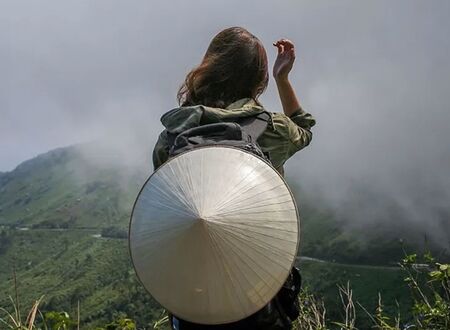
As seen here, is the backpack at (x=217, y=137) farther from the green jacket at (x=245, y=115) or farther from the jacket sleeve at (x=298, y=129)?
the jacket sleeve at (x=298, y=129)

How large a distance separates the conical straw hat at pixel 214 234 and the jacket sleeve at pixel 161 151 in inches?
15.2

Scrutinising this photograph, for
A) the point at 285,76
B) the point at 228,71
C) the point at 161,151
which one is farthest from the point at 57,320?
the point at 285,76

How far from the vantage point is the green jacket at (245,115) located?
2.36 metres

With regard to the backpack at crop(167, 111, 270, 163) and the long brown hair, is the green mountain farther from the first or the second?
the backpack at crop(167, 111, 270, 163)

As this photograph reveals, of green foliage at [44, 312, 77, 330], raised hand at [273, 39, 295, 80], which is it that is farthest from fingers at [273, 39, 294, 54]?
green foliage at [44, 312, 77, 330]

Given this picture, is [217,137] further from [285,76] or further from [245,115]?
[285,76]

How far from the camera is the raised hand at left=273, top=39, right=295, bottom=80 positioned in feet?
9.38

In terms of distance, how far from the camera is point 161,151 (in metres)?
2.44

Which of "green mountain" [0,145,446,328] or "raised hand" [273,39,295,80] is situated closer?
"raised hand" [273,39,295,80]

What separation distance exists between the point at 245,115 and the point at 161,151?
0.39 metres

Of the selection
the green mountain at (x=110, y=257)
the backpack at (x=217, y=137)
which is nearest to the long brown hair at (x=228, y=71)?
the backpack at (x=217, y=137)

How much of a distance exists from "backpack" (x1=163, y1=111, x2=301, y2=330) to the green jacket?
0.25 ft

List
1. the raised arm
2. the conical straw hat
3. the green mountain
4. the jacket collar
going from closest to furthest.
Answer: the conical straw hat
the jacket collar
the raised arm
the green mountain

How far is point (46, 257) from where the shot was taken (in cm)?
16262
